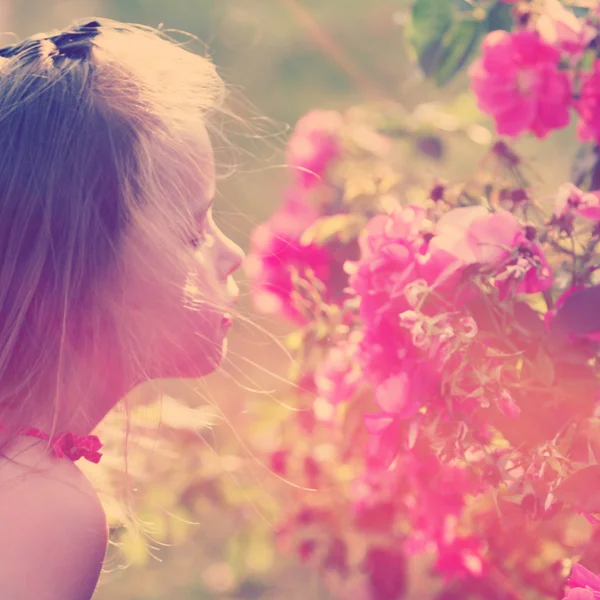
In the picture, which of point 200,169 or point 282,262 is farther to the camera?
point 282,262

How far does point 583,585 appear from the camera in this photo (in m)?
0.84

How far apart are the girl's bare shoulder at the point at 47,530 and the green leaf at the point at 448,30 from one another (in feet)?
2.69

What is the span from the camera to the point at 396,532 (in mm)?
1608

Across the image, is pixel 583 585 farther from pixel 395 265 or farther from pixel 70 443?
pixel 70 443

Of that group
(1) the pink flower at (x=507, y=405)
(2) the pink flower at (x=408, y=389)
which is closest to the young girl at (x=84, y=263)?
(2) the pink flower at (x=408, y=389)

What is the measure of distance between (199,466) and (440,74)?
0.97 m

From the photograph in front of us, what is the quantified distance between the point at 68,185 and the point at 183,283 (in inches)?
7.1

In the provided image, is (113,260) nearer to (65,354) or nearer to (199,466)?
(65,354)

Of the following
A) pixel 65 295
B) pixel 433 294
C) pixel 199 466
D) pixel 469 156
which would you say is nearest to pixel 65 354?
pixel 65 295

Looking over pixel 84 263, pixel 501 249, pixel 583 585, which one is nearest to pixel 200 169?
pixel 84 263

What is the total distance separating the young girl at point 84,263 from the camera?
1.03 m

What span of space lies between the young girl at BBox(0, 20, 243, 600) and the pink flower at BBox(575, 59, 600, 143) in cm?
50

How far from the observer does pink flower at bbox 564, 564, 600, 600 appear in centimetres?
81

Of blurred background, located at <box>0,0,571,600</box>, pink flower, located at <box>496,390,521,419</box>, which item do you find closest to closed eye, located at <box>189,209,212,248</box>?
blurred background, located at <box>0,0,571,600</box>
